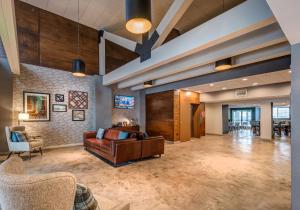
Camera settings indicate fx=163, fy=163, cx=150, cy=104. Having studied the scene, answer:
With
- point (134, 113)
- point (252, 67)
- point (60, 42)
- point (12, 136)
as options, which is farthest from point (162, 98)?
point (12, 136)

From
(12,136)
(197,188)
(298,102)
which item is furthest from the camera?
(12,136)

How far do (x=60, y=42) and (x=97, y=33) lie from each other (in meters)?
1.88

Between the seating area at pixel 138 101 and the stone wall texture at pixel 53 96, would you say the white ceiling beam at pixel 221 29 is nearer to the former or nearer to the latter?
the seating area at pixel 138 101

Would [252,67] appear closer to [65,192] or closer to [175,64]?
[175,64]

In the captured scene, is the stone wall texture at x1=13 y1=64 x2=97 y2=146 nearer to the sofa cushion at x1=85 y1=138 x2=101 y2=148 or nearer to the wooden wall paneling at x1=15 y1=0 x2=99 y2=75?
the wooden wall paneling at x1=15 y1=0 x2=99 y2=75

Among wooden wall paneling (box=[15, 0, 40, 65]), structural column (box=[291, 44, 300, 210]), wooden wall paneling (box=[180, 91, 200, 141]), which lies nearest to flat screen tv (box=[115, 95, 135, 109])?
wooden wall paneling (box=[180, 91, 200, 141])

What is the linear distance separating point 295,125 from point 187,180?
7.31 feet

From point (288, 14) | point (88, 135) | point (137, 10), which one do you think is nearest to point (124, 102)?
point (88, 135)

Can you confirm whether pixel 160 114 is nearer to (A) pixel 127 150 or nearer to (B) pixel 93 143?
(B) pixel 93 143

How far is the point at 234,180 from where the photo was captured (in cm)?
352

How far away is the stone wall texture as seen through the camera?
621 centimetres

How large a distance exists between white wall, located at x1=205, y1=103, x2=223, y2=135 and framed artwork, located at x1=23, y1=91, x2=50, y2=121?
9.81 m

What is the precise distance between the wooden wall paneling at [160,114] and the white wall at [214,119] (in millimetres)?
4667

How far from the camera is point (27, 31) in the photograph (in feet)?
20.8
